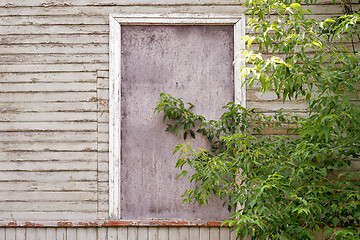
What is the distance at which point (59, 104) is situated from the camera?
13.6ft

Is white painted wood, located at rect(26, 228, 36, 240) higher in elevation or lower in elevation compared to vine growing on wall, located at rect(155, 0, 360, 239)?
lower

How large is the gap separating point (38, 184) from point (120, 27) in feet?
6.43

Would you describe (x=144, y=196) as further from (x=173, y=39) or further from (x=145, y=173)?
(x=173, y=39)

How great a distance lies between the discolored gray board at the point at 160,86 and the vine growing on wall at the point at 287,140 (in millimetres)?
181

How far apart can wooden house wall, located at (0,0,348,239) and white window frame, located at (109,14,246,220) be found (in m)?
0.07

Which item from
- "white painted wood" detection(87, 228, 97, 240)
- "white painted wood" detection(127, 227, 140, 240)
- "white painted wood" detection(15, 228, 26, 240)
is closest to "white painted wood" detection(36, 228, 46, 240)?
Answer: "white painted wood" detection(15, 228, 26, 240)

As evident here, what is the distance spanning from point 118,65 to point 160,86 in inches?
20.5

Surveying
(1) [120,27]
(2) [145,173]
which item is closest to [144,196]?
(2) [145,173]

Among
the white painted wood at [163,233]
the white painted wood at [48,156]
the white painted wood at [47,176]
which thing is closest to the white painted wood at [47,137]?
the white painted wood at [48,156]

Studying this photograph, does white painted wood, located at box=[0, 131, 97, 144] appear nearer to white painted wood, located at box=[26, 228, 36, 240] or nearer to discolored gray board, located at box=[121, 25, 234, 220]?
discolored gray board, located at box=[121, 25, 234, 220]

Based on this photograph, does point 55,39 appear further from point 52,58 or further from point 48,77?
point 48,77

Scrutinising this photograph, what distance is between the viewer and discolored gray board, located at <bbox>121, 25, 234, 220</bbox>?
13.7ft

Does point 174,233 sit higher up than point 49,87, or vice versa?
point 49,87

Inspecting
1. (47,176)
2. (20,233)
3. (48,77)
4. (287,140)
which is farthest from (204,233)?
(48,77)
